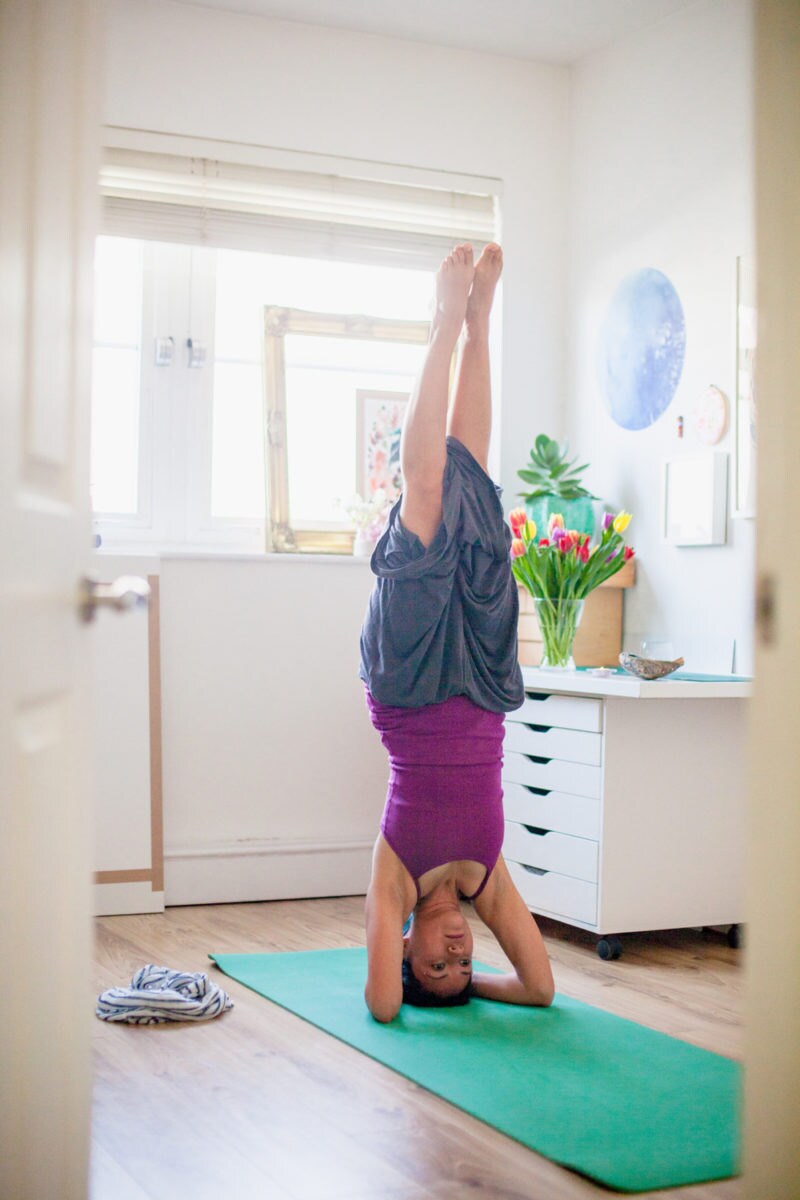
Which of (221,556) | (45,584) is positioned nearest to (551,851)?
(221,556)

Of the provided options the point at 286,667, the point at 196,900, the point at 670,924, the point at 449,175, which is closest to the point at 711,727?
the point at 670,924

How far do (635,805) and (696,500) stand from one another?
3.14 feet

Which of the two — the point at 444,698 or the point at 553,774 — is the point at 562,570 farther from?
the point at 444,698

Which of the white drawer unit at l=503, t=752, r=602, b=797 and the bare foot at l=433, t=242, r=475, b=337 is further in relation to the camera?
the white drawer unit at l=503, t=752, r=602, b=797

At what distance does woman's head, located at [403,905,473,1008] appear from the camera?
2914 mm

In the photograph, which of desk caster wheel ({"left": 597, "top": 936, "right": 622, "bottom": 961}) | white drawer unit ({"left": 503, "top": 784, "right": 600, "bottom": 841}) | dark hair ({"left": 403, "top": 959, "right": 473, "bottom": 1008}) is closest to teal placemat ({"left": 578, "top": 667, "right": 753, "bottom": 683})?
white drawer unit ({"left": 503, "top": 784, "right": 600, "bottom": 841})

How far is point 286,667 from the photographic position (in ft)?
14.1

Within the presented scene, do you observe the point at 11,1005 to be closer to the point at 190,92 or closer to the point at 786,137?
the point at 786,137

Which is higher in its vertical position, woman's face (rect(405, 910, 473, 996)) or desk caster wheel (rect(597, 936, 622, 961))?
woman's face (rect(405, 910, 473, 996))

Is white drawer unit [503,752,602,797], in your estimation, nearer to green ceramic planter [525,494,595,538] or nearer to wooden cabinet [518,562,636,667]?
wooden cabinet [518,562,636,667]

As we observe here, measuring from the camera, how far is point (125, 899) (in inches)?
154

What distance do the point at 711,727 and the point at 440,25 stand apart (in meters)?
2.49

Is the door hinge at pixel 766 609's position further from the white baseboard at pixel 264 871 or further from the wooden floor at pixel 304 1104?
the white baseboard at pixel 264 871

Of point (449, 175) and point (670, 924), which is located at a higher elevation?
point (449, 175)
